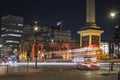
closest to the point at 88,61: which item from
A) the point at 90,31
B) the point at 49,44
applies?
the point at 90,31

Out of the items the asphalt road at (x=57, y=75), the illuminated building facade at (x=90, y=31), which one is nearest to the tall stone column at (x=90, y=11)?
the illuminated building facade at (x=90, y=31)

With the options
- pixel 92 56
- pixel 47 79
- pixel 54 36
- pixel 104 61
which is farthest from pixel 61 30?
pixel 47 79

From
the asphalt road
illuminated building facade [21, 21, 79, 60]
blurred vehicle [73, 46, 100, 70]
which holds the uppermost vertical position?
illuminated building facade [21, 21, 79, 60]

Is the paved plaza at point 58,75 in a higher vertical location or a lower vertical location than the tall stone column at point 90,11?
lower

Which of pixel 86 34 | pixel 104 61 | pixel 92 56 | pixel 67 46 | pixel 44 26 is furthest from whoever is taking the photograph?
pixel 44 26

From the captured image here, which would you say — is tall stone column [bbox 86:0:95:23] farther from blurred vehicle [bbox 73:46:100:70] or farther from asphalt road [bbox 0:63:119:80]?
asphalt road [bbox 0:63:119:80]

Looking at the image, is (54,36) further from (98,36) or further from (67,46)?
(98,36)

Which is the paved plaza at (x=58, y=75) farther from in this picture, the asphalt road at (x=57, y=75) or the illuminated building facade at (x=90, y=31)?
the illuminated building facade at (x=90, y=31)

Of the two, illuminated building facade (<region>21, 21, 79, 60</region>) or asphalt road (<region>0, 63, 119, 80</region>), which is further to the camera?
illuminated building facade (<region>21, 21, 79, 60</region>)

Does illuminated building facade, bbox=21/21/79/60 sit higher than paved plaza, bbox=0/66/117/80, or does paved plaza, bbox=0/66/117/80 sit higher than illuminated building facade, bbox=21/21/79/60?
illuminated building facade, bbox=21/21/79/60

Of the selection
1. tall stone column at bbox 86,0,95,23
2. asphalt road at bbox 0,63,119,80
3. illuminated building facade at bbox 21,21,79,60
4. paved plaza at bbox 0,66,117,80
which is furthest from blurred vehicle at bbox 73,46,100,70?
illuminated building facade at bbox 21,21,79,60

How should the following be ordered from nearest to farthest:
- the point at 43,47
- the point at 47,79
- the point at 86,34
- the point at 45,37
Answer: the point at 47,79
the point at 86,34
the point at 43,47
the point at 45,37

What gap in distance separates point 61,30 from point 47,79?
159 metres

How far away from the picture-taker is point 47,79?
84.3 ft
